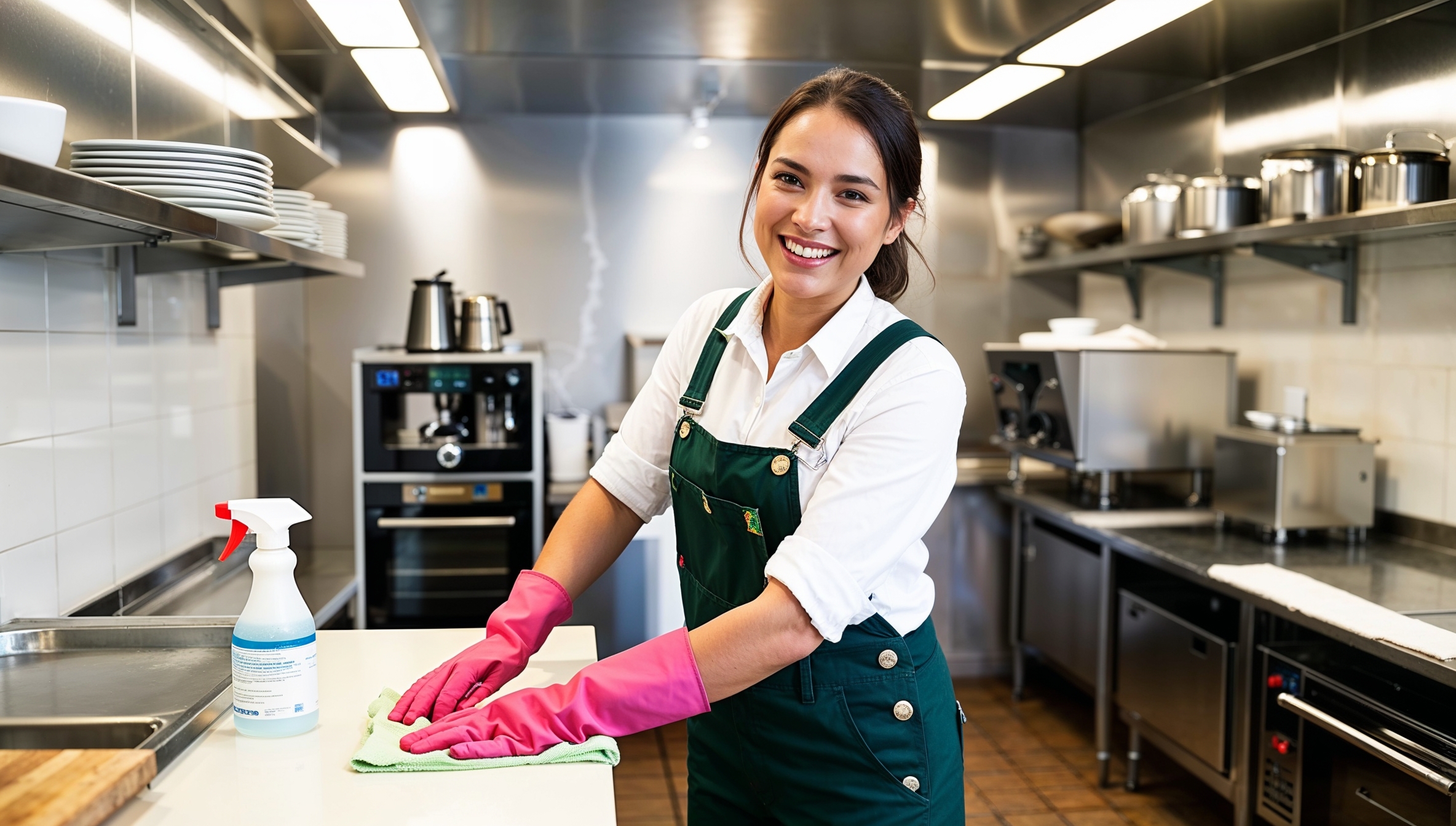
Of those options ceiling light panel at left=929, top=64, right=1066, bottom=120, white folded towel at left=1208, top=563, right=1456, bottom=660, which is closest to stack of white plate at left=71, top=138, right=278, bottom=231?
ceiling light panel at left=929, top=64, right=1066, bottom=120

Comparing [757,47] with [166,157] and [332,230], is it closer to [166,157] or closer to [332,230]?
[332,230]

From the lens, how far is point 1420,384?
2.72m

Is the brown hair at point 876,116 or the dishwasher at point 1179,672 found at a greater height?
the brown hair at point 876,116

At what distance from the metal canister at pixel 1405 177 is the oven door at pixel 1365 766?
111 cm

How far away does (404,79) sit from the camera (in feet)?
9.85

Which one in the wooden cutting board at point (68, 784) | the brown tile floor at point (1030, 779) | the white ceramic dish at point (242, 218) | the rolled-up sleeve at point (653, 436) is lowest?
the brown tile floor at point (1030, 779)

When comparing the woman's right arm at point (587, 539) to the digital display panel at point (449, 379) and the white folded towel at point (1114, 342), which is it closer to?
the digital display panel at point (449, 379)

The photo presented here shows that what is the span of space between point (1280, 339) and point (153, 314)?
310 centimetres

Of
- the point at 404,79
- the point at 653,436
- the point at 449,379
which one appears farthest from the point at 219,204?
the point at 449,379


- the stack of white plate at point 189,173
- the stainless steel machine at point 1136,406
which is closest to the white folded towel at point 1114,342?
the stainless steel machine at point 1136,406

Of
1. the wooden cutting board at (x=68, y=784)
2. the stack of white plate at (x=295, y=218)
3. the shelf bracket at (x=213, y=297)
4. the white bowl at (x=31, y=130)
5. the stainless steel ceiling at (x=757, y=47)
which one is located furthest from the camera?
the stainless steel ceiling at (x=757, y=47)

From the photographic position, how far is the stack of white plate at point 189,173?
1.48 meters

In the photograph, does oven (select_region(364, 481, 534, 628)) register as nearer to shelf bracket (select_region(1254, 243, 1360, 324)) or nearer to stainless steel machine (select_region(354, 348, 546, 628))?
stainless steel machine (select_region(354, 348, 546, 628))

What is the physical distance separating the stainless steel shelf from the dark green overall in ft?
4.97
